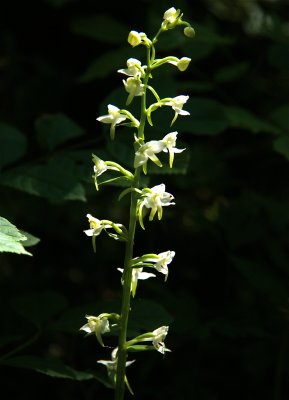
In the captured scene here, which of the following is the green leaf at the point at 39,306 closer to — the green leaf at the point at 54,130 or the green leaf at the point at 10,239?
the green leaf at the point at 54,130

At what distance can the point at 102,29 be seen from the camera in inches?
166

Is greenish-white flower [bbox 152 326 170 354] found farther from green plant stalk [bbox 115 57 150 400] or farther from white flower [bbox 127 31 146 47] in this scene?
white flower [bbox 127 31 146 47]

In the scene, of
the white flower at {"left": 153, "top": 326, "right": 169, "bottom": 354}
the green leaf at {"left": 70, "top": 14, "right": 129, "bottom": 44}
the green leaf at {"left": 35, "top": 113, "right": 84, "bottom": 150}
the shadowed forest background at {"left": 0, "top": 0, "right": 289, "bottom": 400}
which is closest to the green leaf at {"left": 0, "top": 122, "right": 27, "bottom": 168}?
the shadowed forest background at {"left": 0, "top": 0, "right": 289, "bottom": 400}

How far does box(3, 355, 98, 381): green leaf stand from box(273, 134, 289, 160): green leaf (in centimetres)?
132

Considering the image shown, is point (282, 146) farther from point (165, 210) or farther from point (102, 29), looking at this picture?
point (102, 29)

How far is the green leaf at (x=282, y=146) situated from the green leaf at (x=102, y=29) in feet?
4.94

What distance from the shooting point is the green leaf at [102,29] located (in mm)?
4109

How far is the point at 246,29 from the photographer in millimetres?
5164

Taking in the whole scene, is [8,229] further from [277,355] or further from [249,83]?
[249,83]

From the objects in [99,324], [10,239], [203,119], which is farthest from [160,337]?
[203,119]

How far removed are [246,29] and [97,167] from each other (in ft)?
11.3

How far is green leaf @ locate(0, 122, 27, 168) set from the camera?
2727 mm

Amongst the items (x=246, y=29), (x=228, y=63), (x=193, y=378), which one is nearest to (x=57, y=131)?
(x=193, y=378)

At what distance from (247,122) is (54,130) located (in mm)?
1018
